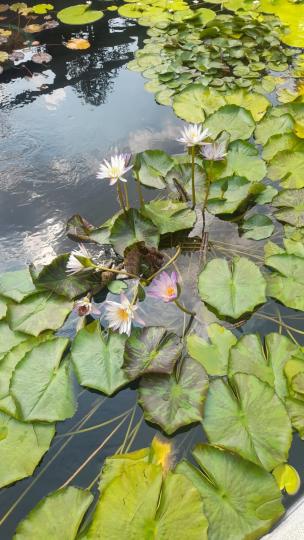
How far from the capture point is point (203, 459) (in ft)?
4.54

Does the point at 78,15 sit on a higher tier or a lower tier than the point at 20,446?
higher

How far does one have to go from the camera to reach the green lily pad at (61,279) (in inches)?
74.1

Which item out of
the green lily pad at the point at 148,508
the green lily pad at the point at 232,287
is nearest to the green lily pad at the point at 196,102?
the green lily pad at the point at 232,287

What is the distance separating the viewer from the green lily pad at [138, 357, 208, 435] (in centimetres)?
147

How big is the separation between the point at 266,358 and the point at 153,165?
1.31 metres

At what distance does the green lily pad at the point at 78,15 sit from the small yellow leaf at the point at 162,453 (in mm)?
4232

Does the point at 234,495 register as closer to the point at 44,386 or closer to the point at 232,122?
the point at 44,386

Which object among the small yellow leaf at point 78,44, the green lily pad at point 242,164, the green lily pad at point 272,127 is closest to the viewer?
the green lily pad at point 242,164

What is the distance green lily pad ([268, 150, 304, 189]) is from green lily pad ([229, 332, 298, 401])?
109 centimetres

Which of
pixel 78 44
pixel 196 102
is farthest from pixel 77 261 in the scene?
pixel 78 44

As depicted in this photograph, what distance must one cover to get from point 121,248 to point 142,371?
62 centimetres

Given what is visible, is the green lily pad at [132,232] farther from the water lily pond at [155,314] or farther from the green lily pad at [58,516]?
the green lily pad at [58,516]

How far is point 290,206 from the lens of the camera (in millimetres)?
2268

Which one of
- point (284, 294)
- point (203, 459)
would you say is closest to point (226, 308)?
point (284, 294)
